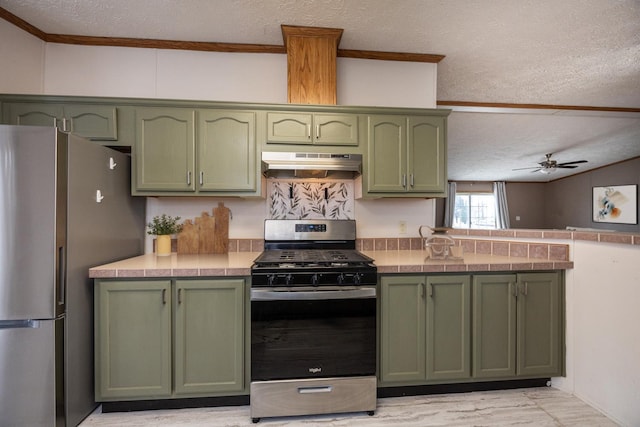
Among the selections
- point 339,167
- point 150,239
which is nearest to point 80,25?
point 150,239

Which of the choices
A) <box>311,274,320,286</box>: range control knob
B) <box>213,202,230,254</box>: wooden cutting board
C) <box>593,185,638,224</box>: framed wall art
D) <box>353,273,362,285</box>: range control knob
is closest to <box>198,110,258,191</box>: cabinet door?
<box>213,202,230,254</box>: wooden cutting board

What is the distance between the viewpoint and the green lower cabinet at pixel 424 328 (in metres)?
1.97

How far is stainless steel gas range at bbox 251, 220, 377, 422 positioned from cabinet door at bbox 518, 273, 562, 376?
1.06 metres

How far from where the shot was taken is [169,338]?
1844mm

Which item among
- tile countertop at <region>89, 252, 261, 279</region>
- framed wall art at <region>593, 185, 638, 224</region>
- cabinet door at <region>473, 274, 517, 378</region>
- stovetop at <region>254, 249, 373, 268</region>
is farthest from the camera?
framed wall art at <region>593, 185, 638, 224</region>

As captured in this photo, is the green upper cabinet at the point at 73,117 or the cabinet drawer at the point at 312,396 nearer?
the cabinet drawer at the point at 312,396

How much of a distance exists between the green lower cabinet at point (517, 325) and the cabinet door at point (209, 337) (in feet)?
5.13

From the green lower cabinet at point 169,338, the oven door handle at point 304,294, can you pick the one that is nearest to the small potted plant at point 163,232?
the green lower cabinet at point 169,338

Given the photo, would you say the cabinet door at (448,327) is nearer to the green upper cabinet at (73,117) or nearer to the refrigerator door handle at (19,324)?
the refrigerator door handle at (19,324)

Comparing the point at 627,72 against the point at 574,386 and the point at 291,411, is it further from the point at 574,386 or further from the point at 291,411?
the point at 291,411

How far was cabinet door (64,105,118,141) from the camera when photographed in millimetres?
2133

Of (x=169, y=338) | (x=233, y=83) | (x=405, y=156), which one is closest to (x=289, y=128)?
(x=233, y=83)

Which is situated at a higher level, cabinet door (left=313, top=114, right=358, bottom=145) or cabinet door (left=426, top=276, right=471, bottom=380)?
cabinet door (left=313, top=114, right=358, bottom=145)

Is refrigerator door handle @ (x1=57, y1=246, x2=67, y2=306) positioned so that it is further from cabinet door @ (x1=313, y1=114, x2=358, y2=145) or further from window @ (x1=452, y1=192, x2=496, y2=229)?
window @ (x1=452, y1=192, x2=496, y2=229)
